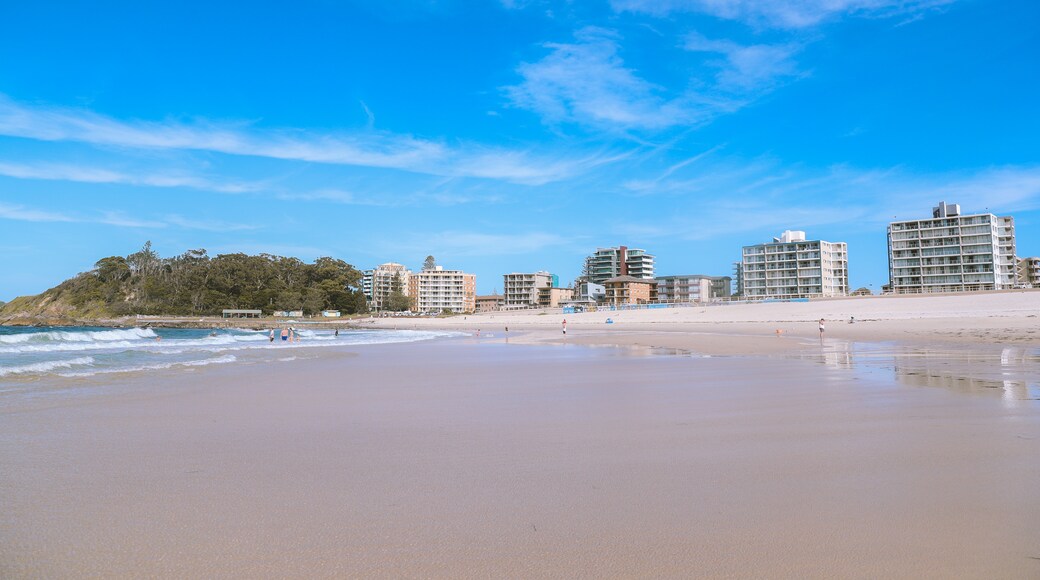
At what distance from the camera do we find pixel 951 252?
279ft

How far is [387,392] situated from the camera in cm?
946

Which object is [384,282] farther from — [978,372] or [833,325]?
[978,372]

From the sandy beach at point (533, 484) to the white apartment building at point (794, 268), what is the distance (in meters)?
99.9

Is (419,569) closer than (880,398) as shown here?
Yes

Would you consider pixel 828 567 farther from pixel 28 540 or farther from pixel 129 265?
pixel 129 265

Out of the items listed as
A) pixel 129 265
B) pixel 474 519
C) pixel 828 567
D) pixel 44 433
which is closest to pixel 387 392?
pixel 44 433

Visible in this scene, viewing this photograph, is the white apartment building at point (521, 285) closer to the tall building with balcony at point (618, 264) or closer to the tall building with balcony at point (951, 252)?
the tall building with balcony at point (618, 264)

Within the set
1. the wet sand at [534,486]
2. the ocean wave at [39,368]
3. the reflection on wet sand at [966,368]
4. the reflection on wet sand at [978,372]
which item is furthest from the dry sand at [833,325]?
the ocean wave at [39,368]

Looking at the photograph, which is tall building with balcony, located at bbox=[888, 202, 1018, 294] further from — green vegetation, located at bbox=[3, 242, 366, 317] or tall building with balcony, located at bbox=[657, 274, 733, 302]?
green vegetation, located at bbox=[3, 242, 366, 317]

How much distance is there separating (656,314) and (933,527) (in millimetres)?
58772

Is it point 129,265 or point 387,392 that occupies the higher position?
point 129,265

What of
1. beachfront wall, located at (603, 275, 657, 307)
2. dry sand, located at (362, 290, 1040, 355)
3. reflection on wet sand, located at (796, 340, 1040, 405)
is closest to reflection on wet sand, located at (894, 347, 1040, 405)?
reflection on wet sand, located at (796, 340, 1040, 405)

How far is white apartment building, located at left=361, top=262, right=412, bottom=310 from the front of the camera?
15775 cm

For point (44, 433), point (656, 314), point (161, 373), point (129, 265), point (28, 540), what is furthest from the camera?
point (129, 265)
